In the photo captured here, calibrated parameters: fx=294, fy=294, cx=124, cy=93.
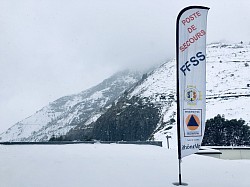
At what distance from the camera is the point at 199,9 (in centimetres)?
792

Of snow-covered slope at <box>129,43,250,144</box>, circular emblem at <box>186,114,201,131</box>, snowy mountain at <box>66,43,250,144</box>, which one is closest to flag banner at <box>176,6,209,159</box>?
circular emblem at <box>186,114,201,131</box>

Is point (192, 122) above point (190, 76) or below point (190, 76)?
below

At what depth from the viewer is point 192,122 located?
310 inches

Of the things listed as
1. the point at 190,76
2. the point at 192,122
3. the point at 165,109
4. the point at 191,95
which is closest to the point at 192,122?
the point at 192,122

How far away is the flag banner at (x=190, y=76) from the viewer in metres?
7.80

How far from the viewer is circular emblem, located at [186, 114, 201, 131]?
7819mm

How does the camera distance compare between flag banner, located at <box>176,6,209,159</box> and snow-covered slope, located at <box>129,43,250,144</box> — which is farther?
snow-covered slope, located at <box>129,43,250,144</box>

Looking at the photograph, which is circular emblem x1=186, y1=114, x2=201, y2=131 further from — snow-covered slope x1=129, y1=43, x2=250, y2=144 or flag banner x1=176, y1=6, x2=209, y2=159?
snow-covered slope x1=129, y1=43, x2=250, y2=144

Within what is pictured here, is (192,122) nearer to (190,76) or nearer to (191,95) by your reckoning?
(191,95)

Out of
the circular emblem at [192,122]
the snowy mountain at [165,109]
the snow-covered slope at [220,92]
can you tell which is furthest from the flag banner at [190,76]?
the snowy mountain at [165,109]

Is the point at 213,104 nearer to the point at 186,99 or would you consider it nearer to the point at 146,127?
the point at 146,127

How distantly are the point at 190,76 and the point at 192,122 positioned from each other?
1231mm

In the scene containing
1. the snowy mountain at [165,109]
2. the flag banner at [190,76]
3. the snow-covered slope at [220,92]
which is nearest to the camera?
the flag banner at [190,76]

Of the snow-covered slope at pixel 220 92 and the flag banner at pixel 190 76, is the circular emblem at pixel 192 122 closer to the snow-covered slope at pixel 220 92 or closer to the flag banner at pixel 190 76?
the flag banner at pixel 190 76
